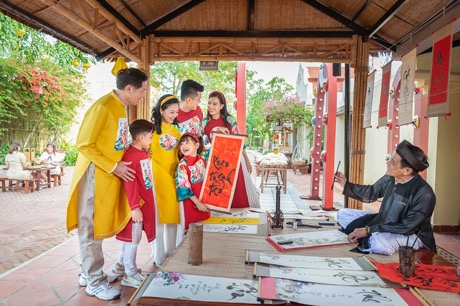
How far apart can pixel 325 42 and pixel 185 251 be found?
4602mm

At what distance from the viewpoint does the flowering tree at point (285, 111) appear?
12.7 m

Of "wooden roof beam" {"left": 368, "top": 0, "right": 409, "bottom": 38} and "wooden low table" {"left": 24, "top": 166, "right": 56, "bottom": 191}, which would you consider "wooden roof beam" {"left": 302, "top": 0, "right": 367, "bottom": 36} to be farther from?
"wooden low table" {"left": 24, "top": 166, "right": 56, "bottom": 191}

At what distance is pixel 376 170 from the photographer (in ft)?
32.0

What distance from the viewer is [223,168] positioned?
11.6ft

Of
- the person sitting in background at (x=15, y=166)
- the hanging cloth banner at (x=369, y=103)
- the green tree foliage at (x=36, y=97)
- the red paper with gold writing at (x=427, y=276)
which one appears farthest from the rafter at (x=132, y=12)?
the green tree foliage at (x=36, y=97)

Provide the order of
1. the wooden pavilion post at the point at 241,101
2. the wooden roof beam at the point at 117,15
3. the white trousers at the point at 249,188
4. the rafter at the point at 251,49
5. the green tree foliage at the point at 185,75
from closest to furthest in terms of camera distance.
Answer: the white trousers at the point at 249,188 < the wooden roof beam at the point at 117,15 < the rafter at the point at 251,49 < the wooden pavilion post at the point at 241,101 < the green tree foliage at the point at 185,75

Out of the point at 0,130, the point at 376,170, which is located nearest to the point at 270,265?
the point at 376,170

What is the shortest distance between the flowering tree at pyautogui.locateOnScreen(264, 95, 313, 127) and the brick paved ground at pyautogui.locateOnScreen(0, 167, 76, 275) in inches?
283

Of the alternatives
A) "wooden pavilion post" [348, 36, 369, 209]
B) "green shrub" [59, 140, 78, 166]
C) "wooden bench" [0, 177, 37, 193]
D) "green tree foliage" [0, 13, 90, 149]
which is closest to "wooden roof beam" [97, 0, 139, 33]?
"wooden pavilion post" [348, 36, 369, 209]

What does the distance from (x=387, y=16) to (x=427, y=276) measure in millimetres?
3682

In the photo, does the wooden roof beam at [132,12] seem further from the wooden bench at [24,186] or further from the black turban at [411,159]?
the wooden bench at [24,186]

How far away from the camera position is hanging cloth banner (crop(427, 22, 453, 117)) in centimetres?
342

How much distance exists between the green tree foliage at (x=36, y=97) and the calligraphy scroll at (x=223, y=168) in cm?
863

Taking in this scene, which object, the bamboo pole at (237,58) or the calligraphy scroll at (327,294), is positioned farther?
the bamboo pole at (237,58)
